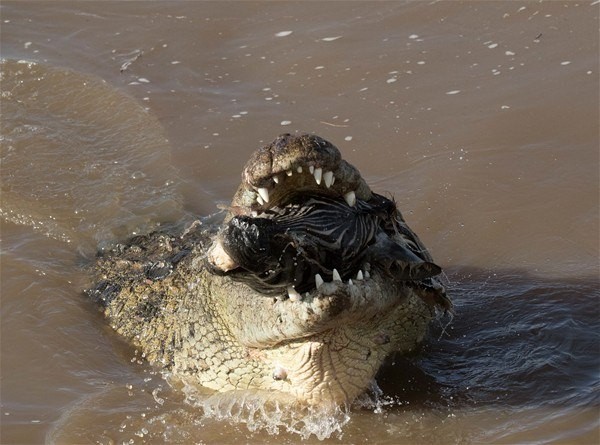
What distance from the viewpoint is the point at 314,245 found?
133 inches

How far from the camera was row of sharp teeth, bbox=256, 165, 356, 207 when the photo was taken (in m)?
3.44

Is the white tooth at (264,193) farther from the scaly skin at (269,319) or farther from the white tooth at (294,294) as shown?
the white tooth at (294,294)

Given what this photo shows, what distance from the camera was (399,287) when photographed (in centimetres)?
374

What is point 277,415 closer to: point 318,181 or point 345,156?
point 318,181

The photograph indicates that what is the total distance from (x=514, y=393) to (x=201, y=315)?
169 cm

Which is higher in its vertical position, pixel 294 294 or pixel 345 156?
pixel 294 294

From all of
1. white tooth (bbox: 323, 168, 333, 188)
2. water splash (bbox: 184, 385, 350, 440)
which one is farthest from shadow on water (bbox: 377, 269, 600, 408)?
white tooth (bbox: 323, 168, 333, 188)

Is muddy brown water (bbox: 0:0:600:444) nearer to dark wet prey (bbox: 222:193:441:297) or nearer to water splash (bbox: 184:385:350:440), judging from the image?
water splash (bbox: 184:385:350:440)

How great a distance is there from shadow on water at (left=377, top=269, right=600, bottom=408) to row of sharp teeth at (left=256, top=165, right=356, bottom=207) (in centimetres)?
129

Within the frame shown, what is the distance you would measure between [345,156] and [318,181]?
3.39 meters

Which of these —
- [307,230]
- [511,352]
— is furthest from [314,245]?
[511,352]

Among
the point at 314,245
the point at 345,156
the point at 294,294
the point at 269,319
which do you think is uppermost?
the point at 314,245

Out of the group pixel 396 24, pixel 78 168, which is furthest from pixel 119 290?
pixel 396 24

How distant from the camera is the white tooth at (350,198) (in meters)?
3.64
